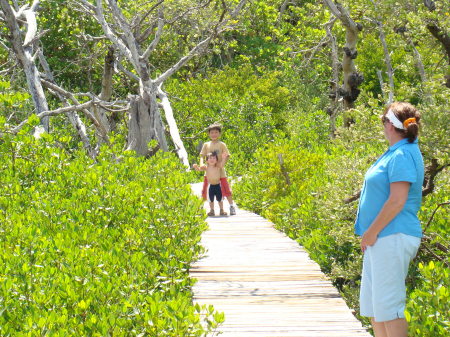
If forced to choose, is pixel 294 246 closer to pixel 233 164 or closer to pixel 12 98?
pixel 12 98

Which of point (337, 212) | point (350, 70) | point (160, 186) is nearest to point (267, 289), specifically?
point (337, 212)

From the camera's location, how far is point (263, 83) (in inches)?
822

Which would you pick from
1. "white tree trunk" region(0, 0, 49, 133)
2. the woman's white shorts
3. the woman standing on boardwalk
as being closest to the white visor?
the woman standing on boardwalk

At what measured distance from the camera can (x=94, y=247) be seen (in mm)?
6770

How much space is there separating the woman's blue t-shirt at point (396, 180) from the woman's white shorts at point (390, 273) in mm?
54

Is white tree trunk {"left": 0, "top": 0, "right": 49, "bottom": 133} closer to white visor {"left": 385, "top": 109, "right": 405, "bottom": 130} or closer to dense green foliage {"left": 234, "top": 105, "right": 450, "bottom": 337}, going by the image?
dense green foliage {"left": 234, "top": 105, "right": 450, "bottom": 337}

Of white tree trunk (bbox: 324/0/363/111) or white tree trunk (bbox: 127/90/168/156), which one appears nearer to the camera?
white tree trunk (bbox: 324/0/363/111)

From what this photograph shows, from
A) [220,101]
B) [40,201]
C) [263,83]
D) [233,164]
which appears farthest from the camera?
[263,83]

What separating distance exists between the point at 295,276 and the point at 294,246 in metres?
1.41

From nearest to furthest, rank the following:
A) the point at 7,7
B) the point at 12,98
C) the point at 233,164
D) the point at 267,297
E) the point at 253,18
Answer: the point at 267,297, the point at 12,98, the point at 7,7, the point at 233,164, the point at 253,18

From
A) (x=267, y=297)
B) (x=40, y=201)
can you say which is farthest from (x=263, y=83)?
(x=267, y=297)

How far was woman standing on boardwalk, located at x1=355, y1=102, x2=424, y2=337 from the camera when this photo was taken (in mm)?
4180

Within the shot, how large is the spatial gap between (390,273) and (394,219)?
307mm

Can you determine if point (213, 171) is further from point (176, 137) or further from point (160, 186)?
point (176, 137)
